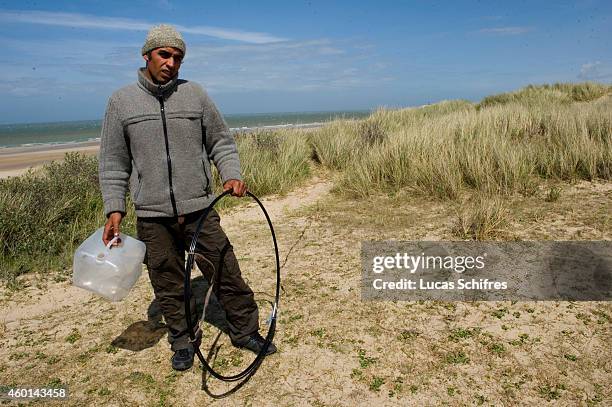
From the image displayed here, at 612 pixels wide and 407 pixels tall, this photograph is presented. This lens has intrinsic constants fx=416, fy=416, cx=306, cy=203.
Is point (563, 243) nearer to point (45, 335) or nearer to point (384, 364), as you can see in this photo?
point (384, 364)

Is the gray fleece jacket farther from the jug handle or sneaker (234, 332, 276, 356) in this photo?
sneaker (234, 332, 276, 356)

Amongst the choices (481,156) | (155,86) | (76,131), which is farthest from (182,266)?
(76,131)

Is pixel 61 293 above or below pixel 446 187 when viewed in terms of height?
below

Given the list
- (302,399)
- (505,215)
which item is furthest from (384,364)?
(505,215)

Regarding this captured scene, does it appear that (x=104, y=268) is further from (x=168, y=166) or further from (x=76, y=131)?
(x=76, y=131)

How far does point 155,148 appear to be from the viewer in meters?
2.52

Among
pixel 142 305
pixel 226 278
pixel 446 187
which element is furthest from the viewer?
pixel 446 187

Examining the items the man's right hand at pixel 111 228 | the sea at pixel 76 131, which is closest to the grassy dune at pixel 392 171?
the man's right hand at pixel 111 228

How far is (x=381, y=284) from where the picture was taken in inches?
157

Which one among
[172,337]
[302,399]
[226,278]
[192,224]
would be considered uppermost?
[192,224]

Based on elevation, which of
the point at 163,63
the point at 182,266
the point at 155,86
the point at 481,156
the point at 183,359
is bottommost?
the point at 183,359

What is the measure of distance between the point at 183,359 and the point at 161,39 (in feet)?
6.90

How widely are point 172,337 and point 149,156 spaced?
1.29 m

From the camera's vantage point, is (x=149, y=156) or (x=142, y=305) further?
(x=142, y=305)
